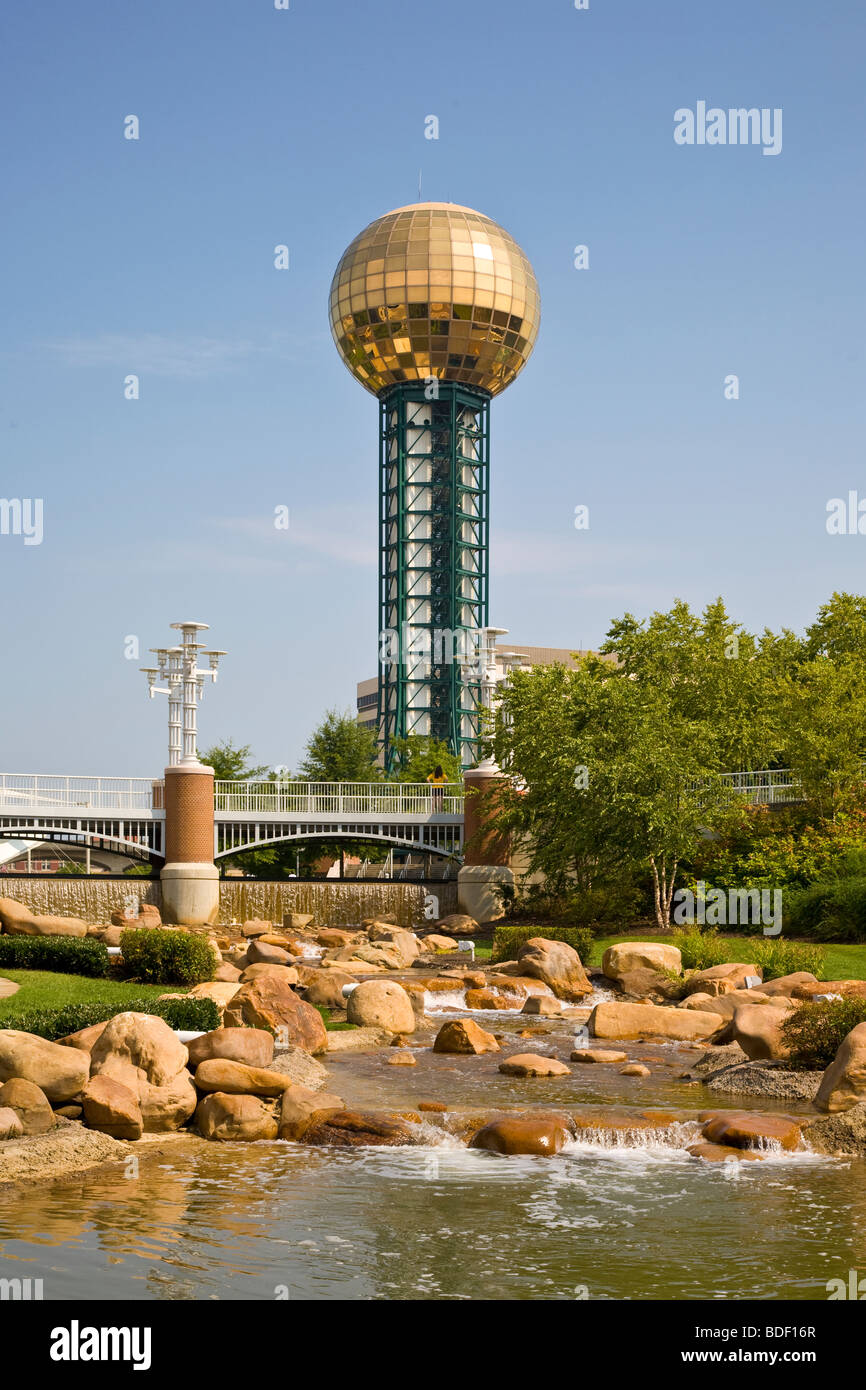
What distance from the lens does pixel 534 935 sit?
37625 millimetres

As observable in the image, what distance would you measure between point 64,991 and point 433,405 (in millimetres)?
75081

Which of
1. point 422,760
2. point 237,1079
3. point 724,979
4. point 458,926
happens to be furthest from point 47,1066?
point 422,760

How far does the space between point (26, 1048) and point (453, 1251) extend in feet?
20.9

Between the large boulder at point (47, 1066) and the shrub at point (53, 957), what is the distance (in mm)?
11703

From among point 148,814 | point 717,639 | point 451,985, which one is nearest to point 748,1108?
point 451,985

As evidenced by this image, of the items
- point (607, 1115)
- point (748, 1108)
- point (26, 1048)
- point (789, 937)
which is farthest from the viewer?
point (789, 937)

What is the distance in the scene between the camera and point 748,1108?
1788cm

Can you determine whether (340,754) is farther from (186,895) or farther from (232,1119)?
(232,1119)

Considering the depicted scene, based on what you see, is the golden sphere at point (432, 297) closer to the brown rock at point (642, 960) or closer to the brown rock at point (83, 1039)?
the brown rock at point (642, 960)

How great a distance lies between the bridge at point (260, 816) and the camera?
53562mm

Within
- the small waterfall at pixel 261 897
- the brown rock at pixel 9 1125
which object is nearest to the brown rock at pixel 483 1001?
the brown rock at pixel 9 1125

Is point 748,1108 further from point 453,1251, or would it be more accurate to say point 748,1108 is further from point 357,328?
point 357,328

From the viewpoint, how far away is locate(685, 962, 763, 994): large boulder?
92.5 feet
